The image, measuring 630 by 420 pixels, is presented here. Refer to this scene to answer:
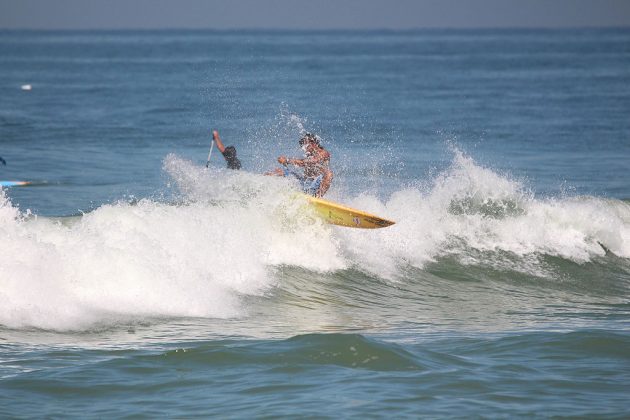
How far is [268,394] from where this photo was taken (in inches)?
342

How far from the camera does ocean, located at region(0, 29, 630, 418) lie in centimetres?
879

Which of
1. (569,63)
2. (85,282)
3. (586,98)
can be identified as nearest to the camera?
(85,282)

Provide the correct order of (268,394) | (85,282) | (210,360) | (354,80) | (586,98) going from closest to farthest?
(268,394) → (210,360) → (85,282) → (586,98) → (354,80)

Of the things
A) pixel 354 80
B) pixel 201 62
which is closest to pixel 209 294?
pixel 354 80

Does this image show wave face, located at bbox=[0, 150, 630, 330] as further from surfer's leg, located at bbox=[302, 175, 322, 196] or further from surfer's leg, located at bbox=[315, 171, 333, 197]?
surfer's leg, located at bbox=[315, 171, 333, 197]

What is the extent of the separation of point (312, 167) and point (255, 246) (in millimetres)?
1724

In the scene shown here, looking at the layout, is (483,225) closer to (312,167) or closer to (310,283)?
(312,167)

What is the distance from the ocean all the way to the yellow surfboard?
0.24 m

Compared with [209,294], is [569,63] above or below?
above

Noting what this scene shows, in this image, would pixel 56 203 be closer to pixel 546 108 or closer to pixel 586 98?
pixel 546 108

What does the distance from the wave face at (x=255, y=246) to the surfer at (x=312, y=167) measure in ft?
1.04

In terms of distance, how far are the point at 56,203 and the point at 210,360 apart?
439 inches

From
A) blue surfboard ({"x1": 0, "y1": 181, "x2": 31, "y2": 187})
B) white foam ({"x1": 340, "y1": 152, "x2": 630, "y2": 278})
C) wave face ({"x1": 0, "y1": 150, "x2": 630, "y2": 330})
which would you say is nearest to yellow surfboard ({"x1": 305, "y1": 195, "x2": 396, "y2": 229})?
wave face ({"x1": 0, "y1": 150, "x2": 630, "y2": 330})

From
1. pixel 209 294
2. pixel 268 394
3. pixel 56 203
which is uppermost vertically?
pixel 56 203
